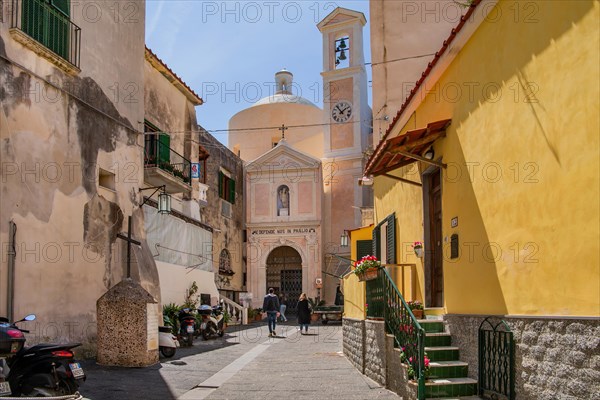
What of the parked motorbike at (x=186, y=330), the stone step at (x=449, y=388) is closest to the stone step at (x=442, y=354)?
the stone step at (x=449, y=388)

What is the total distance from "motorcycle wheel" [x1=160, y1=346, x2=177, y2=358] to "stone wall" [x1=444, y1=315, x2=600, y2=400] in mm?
8116

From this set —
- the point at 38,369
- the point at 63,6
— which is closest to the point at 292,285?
the point at 63,6

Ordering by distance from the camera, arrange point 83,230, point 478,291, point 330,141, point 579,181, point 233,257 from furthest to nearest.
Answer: point 330,141 → point 233,257 → point 83,230 → point 478,291 → point 579,181

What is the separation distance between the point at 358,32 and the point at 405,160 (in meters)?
25.9

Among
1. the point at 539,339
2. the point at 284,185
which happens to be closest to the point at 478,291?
the point at 539,339

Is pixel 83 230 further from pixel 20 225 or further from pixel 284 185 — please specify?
pixel 284 185

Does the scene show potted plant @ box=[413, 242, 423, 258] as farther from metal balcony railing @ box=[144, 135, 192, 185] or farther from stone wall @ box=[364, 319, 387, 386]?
metal balcony railing @ box=[144, 135, 192, 185]

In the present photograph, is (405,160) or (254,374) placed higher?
(405,160)

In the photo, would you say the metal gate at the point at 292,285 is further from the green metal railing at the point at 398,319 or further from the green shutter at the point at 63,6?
the green metal railing at the point at 398,319

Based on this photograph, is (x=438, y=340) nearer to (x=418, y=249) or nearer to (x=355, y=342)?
(x=418, y=249)

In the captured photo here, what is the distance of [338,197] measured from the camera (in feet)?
118

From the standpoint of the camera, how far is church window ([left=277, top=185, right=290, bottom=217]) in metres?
36.4

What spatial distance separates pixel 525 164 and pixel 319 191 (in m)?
29.0

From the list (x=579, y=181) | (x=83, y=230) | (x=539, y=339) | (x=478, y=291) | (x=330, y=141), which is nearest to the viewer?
(x=579, y=181)
